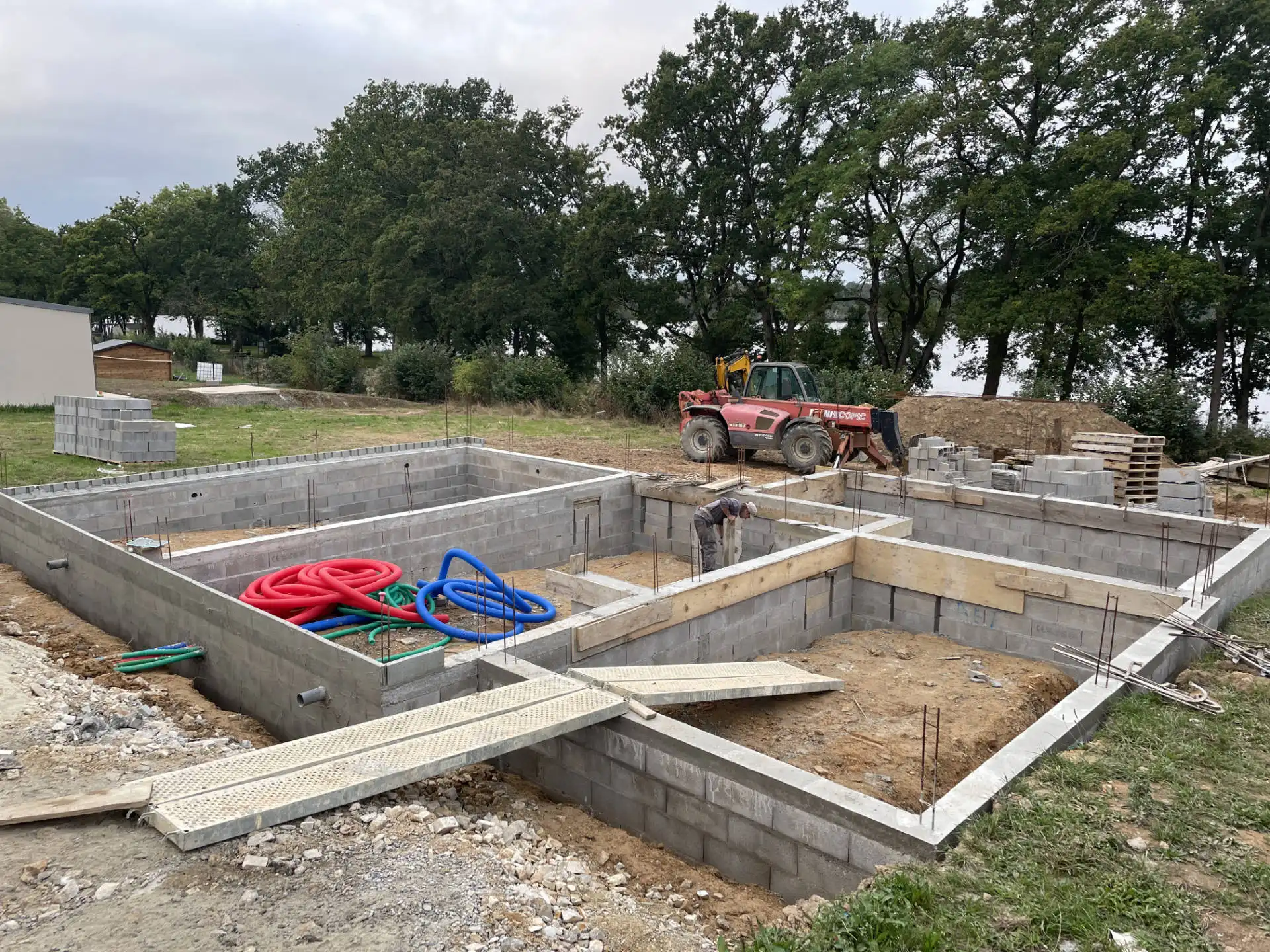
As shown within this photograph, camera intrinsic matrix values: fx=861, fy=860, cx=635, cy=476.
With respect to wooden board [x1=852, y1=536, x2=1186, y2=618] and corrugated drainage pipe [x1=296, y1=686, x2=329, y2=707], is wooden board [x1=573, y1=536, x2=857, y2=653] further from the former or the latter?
corrugated drainage pipe [x1=296, y1=686, x2=329, y2=707]

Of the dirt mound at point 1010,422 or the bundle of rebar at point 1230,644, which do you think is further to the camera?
the dirt mound at point 1010,422

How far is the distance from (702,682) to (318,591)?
4.31 metres

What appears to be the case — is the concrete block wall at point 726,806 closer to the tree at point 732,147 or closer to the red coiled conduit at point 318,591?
the red coiled conduit at point 318,591

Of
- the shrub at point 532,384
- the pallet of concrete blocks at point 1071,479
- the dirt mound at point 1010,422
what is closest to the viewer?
the pallet of concrete blocks at point 1071,479

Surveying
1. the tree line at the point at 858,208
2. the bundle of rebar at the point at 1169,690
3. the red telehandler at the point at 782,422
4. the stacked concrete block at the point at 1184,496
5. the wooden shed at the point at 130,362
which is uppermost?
the tree line at the point at 858,208

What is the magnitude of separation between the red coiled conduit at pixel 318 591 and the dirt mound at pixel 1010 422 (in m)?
13.5

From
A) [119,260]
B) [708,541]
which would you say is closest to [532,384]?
[708,541]

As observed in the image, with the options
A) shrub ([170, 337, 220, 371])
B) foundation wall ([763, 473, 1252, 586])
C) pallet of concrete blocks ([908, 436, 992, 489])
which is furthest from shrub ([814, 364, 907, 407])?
shrub ([170, 337, 220, 371])

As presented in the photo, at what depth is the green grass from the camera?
15.6m

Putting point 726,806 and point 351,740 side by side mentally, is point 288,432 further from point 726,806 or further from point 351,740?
point 726,806

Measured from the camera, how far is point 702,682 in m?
6.59

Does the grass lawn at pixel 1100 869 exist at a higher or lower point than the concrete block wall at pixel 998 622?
higher

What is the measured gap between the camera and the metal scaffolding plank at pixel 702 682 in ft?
19.9

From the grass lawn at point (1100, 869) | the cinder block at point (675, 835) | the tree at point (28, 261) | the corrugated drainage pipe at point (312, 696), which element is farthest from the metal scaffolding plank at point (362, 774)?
the tree at point (28, 261)
